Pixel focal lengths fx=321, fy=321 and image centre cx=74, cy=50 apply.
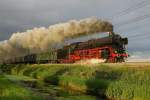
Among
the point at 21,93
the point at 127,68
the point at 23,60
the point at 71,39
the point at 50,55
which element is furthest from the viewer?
the point at 23,60

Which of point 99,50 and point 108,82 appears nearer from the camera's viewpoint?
point 108,82

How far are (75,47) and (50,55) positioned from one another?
17.9 meters

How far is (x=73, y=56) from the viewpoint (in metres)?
64.8

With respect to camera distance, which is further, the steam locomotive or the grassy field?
the steam locomotive

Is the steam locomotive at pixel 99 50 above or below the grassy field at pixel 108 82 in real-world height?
above

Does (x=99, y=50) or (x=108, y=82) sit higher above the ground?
(x=99, y=50)

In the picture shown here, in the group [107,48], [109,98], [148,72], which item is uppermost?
[107,48]

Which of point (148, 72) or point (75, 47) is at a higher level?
point (75, 47)

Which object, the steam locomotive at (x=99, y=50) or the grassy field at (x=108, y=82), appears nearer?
the grassy field at (x=108, y=82)

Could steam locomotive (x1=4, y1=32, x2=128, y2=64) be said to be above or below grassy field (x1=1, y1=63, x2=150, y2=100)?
above

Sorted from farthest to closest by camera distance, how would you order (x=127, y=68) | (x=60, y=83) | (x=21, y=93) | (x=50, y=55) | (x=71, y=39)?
(x=50, y=55) < (x=71, y=39) < (x=60, y=83) < (x=127, y=68) < (x=21, y=93)

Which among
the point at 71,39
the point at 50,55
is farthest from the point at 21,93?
the point at 50,55

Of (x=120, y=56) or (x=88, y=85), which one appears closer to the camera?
(x=88, y=85)

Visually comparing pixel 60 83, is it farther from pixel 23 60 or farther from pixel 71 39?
pixel 23 60
